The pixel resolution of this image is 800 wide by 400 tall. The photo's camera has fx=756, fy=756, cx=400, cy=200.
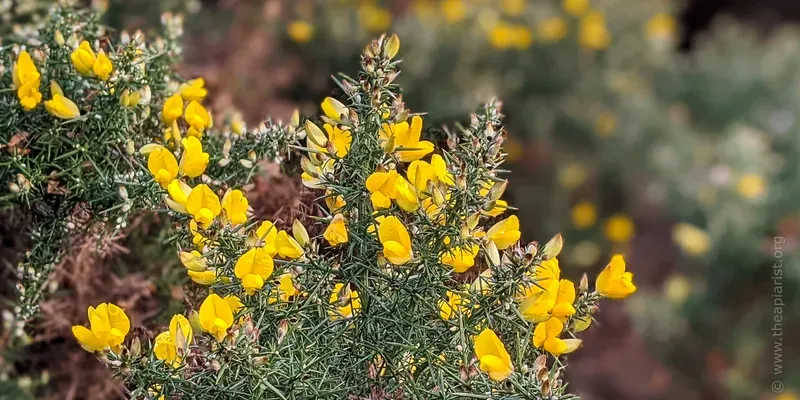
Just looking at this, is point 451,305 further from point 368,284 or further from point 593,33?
point 593,33

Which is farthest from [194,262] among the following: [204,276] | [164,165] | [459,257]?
[459,257]

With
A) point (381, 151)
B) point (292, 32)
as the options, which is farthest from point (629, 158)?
point (381, 151)

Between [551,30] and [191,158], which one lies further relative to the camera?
[551,30]

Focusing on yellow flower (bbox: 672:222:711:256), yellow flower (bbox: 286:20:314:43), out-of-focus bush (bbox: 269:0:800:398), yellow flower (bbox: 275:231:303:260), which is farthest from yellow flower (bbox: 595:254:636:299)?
yellow flower (bbox: 672:222:711:256)

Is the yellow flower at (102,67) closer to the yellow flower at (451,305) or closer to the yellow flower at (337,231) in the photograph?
the yellow flower at (337,231)

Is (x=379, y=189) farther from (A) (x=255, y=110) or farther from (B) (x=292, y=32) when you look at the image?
(B) (x=292, y=32)
